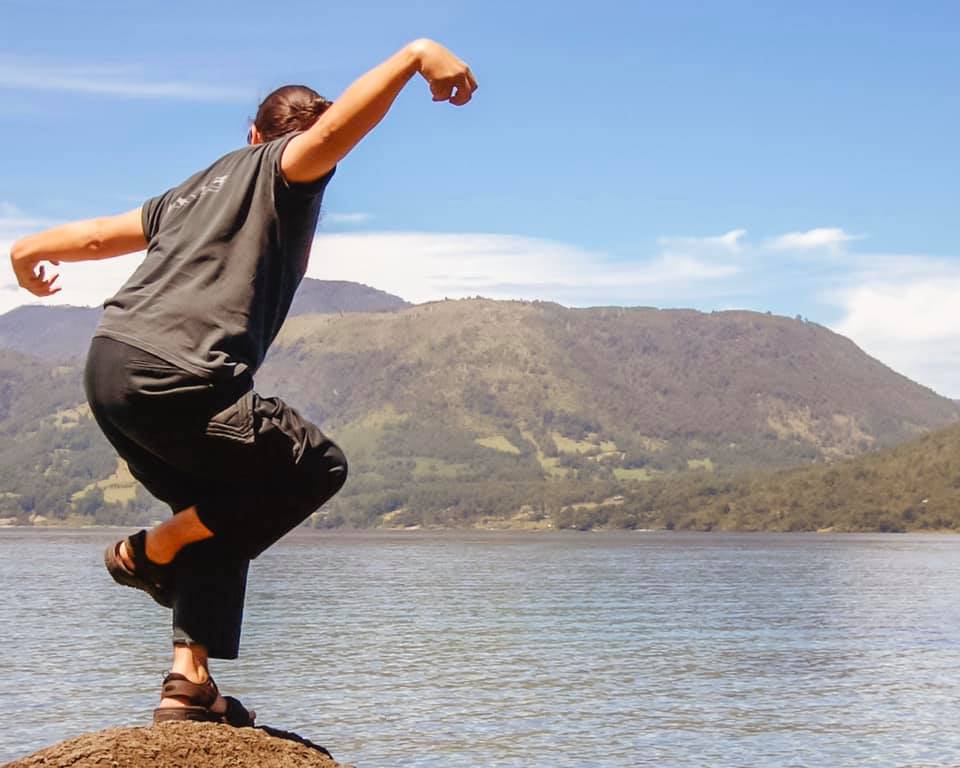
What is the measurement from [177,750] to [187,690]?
306 mm

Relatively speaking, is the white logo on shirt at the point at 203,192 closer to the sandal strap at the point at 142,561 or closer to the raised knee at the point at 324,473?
the raised knee at the point at 324,473

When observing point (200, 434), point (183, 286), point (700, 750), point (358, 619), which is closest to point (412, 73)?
point (183, 286)

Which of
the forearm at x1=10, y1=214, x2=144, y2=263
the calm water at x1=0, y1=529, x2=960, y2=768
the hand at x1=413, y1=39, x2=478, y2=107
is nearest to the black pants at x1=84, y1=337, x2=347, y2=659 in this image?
the forearm at x1=10, y1=214, x2=144, y2=263

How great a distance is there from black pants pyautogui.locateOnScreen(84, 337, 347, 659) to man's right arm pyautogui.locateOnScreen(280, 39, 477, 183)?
2.92ft

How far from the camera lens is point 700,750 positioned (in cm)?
3312

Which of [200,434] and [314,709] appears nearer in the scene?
[200,434]

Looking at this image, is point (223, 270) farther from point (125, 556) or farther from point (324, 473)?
point (125, 556)

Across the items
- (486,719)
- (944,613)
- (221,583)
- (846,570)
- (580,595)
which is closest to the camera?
(221,583)

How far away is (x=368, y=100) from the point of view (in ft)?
16.6

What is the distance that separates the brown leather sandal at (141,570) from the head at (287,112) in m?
1.79

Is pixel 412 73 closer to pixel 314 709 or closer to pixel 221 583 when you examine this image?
pixel 221 583

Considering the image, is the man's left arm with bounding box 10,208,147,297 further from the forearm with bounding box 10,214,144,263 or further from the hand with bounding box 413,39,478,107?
the hand with bounding box 413,39,478,107

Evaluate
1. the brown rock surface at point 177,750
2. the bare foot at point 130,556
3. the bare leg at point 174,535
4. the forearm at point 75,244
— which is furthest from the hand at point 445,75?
the brown rock surface at point 177,750

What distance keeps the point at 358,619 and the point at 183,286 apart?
73.1 meters
